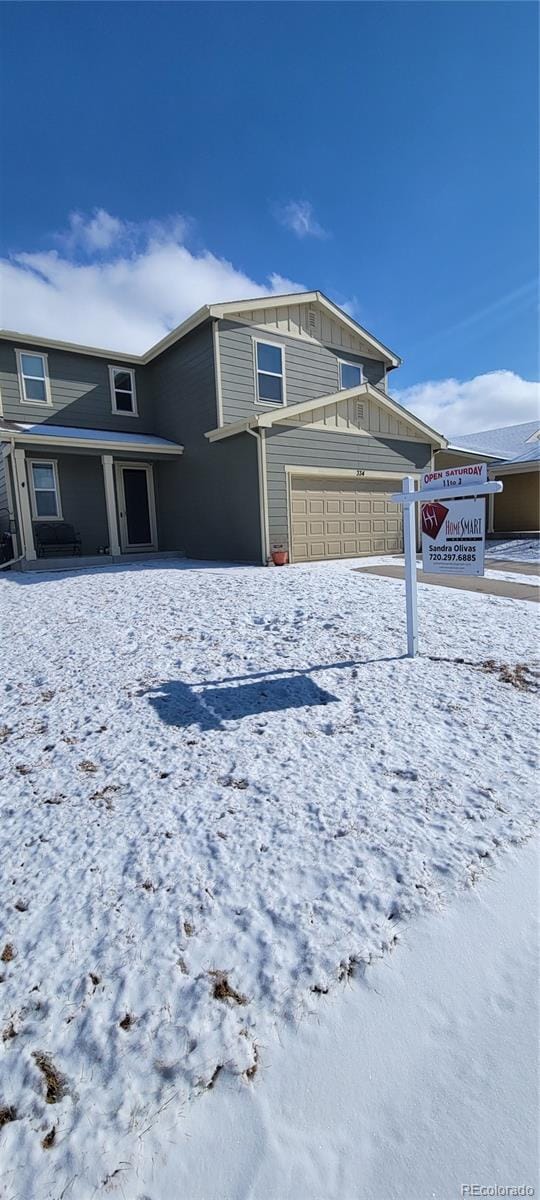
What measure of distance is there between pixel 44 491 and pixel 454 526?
11285 mm

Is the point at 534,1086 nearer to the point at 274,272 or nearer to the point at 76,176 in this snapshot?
the point at 76,176

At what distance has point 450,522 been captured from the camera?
13.6 feet

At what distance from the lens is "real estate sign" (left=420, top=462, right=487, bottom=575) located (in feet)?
12.9

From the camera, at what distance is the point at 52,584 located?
8.44m

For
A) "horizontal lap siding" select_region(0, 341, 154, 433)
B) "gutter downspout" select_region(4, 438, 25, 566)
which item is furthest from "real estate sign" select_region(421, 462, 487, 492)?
"horizontal lap siding" select_region(0, 341, 154, 433)

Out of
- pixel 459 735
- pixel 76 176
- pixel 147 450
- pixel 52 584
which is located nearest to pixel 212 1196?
pixel 459 735

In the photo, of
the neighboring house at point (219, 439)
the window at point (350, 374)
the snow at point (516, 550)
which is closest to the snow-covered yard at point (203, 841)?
the neighboring house at point (219, 439)

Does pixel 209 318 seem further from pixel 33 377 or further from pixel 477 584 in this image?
pixel 477 584

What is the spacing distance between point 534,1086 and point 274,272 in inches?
619

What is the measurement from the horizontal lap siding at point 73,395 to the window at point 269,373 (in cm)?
397

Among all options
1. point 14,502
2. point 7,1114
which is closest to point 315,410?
point 14,502

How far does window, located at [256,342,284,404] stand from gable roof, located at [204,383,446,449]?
0.36 metres

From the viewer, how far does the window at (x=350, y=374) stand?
1362 cm

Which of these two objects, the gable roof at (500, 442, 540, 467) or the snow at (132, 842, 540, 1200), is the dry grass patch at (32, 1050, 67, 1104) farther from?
the gable roof at (500, 442, 540, 467)
